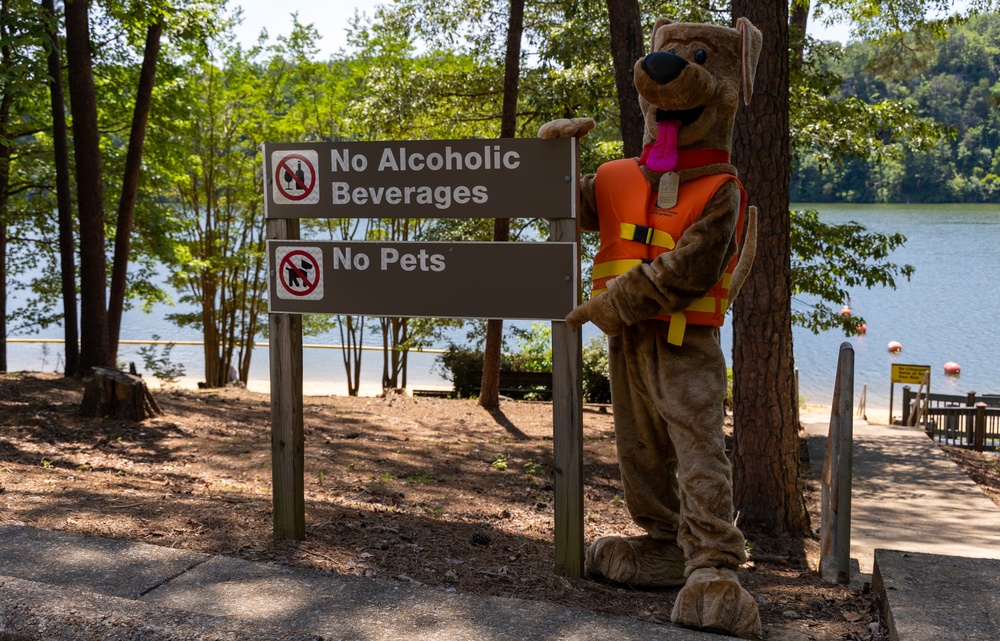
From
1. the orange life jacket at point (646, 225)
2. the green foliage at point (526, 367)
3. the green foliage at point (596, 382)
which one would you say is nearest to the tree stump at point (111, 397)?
the orange life jacket at point (646, 225)

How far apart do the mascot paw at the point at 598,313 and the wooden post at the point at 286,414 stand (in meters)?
1.27

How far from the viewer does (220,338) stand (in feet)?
84.9

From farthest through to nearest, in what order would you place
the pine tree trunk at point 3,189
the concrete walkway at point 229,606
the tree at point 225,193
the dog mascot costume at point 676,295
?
the tree at point 225,193
the pine tree trunk at point 3,189
the dog mascot costume at point 676,295
the concrete walkway at point 229,606

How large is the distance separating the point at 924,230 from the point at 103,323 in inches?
2922

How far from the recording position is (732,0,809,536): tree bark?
19.9 feet

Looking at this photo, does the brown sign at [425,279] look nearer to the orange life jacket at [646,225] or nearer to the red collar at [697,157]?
the orange life jacket at [646,225]

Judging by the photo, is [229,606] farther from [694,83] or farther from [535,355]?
[535,355]

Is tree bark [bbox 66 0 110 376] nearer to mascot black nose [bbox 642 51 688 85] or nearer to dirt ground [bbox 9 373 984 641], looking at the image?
dirt ground [bbox 9 373 984 641]

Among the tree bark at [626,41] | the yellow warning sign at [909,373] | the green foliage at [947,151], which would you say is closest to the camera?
the tree bark at [626,41]

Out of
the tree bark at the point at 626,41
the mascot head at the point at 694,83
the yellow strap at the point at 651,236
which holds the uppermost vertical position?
the tree bark at the point at 626,41

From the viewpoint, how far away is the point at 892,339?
4022cm

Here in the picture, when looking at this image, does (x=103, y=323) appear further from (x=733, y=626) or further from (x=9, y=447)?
(x=733, y=626)

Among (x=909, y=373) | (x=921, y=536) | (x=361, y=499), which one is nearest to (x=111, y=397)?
(x=361, y=499)

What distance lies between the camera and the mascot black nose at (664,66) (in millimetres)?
3469
